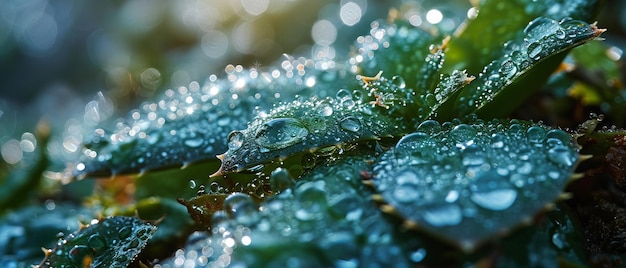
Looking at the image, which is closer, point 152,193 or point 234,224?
point 234,224

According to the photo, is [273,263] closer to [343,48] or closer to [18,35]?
[343,48]

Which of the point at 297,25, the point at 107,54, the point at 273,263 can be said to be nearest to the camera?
the point at 273,263

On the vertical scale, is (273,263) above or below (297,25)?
below

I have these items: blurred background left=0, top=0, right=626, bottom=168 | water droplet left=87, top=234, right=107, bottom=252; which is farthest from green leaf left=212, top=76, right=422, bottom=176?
blurred background left=0, top=0, right=626, bottom=168

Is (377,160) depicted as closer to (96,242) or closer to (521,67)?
(521,67)

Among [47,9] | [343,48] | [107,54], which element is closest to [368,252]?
[343,48]

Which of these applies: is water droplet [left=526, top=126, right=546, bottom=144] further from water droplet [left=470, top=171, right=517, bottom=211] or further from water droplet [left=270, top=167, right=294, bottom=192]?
water droplet [left=270, top=167, right=294, bottom=192]

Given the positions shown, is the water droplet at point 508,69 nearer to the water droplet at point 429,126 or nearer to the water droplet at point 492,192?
the water droplet at point 429,126

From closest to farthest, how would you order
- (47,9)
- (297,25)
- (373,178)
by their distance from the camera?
(373,178)
(297,25)
(47,9)

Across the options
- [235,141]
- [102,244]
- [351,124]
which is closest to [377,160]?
[351,124]
